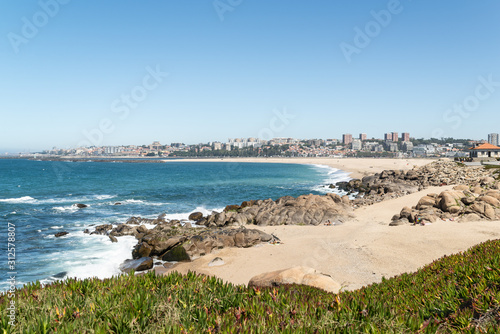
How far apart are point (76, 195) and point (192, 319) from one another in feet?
156

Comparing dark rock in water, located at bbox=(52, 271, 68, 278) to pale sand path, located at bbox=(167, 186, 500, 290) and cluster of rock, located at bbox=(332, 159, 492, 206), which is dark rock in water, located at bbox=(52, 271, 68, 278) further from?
cluster of rock, located at bbox=(332, 159, 492, 206)

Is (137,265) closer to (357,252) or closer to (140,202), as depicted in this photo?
(357,252)

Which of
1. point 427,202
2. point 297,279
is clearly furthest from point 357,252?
point 427,202

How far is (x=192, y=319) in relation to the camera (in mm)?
4305

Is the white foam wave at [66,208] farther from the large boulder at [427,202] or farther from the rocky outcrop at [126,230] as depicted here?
the large boulder at [427,202]

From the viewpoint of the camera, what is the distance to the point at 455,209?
820 inches

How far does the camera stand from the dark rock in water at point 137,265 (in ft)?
54.0

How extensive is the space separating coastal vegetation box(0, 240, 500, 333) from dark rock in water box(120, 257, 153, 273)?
11.4 meters

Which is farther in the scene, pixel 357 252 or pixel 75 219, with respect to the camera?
pixel 75 219

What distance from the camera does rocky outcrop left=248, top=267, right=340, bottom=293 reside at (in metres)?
8.64

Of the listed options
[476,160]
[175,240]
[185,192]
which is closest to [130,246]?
[175,240]

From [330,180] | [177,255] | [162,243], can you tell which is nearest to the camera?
[177,255]

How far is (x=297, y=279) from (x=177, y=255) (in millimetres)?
10570

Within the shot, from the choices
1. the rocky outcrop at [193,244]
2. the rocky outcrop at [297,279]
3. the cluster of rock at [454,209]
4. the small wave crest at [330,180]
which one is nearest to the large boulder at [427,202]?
the cluster of rock at [454,209]
